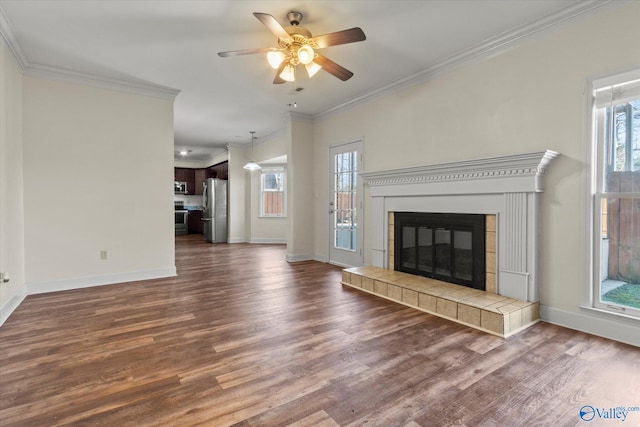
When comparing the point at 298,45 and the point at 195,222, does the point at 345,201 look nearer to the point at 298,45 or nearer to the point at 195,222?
the point at 298,45

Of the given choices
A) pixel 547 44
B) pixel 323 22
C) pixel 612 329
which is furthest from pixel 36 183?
pixel 612 329

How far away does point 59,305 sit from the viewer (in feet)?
11.2

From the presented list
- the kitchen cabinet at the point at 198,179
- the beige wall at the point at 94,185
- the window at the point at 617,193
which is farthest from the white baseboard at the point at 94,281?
the kitchen cabinet at the point at 198,179

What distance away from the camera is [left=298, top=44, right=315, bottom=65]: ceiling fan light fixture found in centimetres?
273

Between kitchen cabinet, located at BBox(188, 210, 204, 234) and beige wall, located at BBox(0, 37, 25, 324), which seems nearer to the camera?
beige wall, located at BBox(0, 37, 25, 324)

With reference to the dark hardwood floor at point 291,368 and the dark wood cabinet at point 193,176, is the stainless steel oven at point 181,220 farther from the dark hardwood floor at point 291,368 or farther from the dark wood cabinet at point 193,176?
the dark hardwood floor at point 291,368

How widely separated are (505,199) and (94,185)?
4.96 metres

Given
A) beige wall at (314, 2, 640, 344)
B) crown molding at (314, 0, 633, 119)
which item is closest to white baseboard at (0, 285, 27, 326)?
beige wall at (314, 2, 640, 344)

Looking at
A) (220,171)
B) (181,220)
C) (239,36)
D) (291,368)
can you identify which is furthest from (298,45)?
(181,220)

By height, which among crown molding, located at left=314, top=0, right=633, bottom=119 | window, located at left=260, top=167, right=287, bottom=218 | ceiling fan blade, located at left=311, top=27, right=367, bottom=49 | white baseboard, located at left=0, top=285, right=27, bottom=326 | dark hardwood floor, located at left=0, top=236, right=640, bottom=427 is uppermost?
crown molding, located at left=314, top=0, right=633, bottom=119

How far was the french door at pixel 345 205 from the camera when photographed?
521cm

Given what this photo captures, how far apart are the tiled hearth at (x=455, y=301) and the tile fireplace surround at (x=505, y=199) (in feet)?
0.71

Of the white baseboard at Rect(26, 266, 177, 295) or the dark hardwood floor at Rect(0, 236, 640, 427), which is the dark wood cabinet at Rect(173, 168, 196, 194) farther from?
the dark hardwood floor at Rect(0, 236, 640, 427)

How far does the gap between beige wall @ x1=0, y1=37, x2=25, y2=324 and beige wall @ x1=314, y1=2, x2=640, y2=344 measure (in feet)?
14.9
